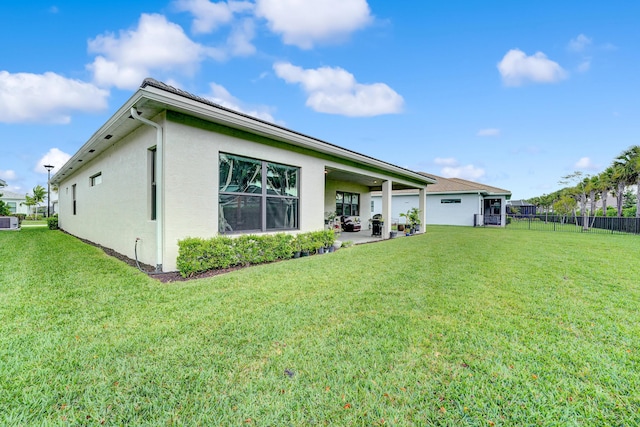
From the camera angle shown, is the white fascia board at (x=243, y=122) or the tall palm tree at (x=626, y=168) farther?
the tall palm tree at (x=626, y=168)

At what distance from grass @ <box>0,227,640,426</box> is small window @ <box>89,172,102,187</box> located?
5.79 m

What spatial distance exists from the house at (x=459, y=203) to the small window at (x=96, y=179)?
68.6ft

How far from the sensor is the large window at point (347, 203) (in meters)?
17.0

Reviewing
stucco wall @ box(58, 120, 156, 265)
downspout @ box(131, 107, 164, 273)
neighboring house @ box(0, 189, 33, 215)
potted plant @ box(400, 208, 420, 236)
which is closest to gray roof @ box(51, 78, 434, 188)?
stucco wall @ box(58, 120, 156, 265)

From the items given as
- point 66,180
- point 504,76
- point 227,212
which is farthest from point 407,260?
point 66,180

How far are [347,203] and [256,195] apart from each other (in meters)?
11.0

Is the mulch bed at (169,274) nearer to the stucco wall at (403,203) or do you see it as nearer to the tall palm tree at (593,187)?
the stucco wall at (403,203)

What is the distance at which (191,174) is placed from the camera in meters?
5.86

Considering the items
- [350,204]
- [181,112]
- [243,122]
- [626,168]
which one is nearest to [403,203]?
[350,204]

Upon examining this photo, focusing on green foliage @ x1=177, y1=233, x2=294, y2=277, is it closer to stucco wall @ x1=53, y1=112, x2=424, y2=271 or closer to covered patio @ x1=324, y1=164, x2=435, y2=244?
stucco wall @ x1=53, y1=112, x2=424, y2=271

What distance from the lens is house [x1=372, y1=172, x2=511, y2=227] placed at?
77.5 feet

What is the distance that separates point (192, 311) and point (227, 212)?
3.35 metres

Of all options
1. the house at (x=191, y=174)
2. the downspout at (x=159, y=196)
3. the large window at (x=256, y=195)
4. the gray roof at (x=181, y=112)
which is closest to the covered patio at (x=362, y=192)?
the gray roof at (x=181, y=112)

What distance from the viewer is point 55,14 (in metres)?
8.99
